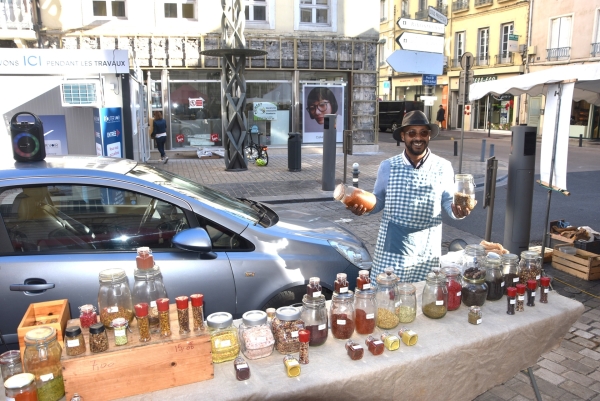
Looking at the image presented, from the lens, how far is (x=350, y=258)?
3934mm

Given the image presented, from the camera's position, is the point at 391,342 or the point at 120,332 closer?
the point at 120,332

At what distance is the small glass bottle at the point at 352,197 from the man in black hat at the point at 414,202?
0.28m

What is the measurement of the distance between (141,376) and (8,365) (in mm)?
506

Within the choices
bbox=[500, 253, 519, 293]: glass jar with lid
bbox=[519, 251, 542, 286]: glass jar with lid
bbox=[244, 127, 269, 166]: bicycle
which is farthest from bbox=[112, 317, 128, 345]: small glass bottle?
bbox=[244, 127, 269, 166]: bicycle

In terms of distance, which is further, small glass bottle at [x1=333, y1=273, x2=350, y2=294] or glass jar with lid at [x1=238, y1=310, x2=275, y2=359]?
small glass bottle at [x1=333, y1=273, x2=350, y2=294]

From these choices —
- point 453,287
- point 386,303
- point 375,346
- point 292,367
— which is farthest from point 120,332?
point 453,287

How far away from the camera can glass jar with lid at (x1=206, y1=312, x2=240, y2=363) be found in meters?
2.24

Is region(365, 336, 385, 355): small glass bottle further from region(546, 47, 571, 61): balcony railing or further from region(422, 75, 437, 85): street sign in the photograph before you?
region(546, 47, 571, 61): balcony railing

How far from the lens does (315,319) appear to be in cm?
237

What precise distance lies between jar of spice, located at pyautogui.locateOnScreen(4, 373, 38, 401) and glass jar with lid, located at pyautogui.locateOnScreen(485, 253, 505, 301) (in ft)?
7.87

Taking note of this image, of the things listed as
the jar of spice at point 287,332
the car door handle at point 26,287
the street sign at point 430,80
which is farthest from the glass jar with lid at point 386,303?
the street sign at point 430,80

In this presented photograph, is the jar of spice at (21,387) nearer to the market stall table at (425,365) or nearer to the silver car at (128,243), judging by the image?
the market stall table at (425,365)

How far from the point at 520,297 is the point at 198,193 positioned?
8.16ft

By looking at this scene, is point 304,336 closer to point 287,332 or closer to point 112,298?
point 287,332
